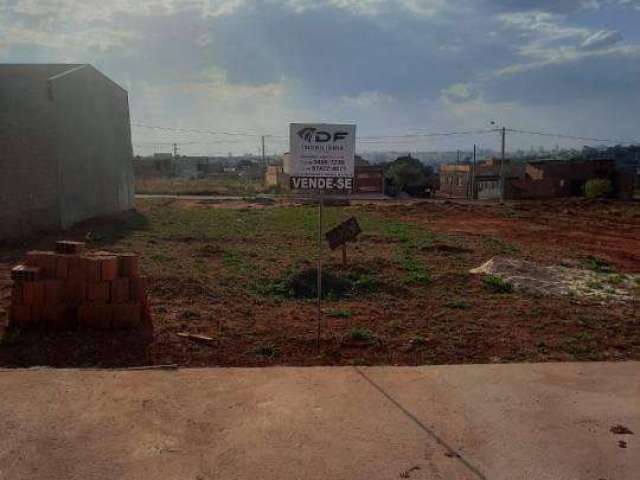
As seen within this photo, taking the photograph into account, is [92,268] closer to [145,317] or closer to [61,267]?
[61,267]

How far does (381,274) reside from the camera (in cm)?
1087

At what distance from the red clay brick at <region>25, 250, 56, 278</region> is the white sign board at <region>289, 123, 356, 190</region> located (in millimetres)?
2931

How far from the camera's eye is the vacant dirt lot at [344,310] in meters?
6.20

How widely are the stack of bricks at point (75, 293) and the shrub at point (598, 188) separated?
45.5 metres

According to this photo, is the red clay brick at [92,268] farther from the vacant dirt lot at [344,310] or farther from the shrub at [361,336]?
the shrub at [361,336]

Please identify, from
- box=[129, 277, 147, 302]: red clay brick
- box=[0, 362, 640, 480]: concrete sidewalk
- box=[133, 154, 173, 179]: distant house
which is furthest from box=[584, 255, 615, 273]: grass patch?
box=[133, 154, 173, 179]: distant house

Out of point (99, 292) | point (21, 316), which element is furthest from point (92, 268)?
point (21, 316)

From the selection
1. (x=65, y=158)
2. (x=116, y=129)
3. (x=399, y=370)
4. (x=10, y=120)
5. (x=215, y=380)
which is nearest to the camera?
(x=215, y=380)

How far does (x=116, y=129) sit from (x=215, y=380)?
20810 mm

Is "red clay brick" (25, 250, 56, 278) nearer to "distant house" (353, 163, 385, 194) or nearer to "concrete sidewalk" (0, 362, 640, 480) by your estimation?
"concrete sidewalk" (0, 362, 640, 480)

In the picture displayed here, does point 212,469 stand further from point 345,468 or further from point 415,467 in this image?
point 415,467

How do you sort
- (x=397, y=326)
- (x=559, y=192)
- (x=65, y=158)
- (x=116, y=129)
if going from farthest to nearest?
1. (x=559, y=192)
2. (x=116, y=129)
3. (x=65, y=158)
4. (x=397, y=326)

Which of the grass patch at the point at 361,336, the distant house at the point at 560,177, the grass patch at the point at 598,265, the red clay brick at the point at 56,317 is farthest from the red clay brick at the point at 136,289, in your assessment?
the distant house at the point at 560,177

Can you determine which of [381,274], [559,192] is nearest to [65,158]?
[381,274]
